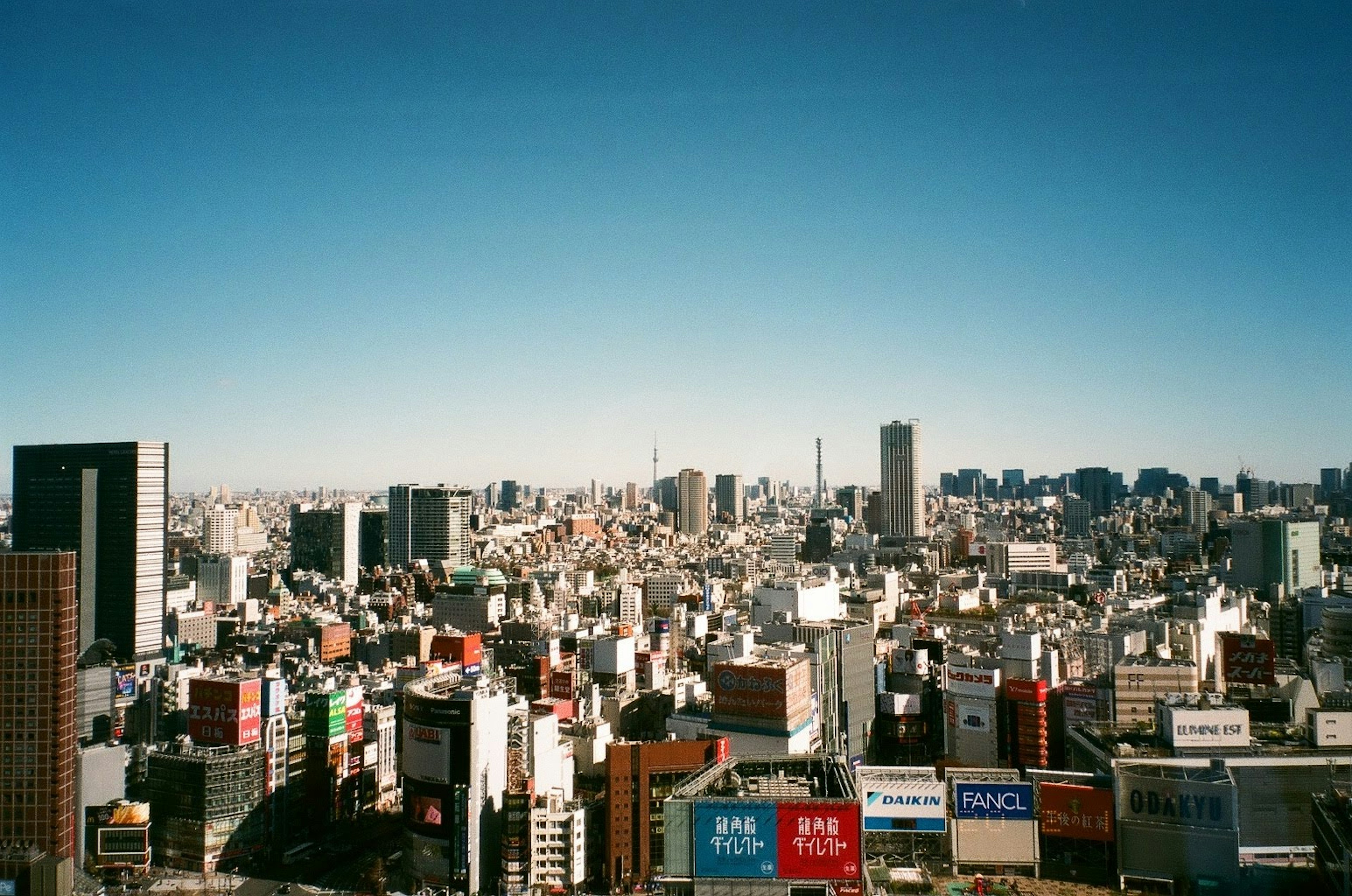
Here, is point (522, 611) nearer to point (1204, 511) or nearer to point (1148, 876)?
point (1148, 876)

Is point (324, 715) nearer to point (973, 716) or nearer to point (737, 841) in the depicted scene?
point (737, 841)

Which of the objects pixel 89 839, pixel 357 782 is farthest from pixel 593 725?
pixel 89 839

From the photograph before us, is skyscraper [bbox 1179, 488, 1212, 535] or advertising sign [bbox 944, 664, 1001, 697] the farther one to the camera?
skyscraper [bbox 1179, 488, 1212, 535]

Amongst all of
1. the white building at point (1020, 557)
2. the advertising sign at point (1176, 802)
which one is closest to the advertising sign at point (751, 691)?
the advertising sign at point (1176, 802)

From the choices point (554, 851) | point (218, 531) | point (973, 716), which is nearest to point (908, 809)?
point (973, 716)

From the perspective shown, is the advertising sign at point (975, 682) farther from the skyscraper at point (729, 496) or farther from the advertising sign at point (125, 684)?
the skyscraper at point (729, 496)

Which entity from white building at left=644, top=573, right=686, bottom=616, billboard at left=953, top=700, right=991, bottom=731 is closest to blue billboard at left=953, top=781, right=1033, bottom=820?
billboard at left=953, top=700, right=991, bottom=731

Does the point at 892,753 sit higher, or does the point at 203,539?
the point at 203,539

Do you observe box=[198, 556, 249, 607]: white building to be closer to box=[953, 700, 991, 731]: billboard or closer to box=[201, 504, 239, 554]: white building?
box=[201, 504, 239, 554]: white building
